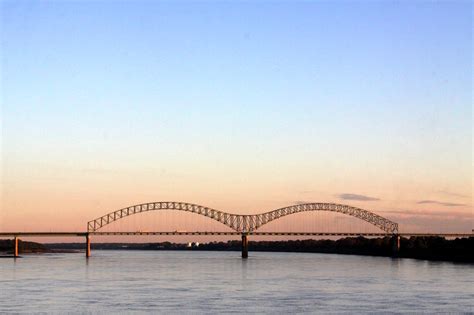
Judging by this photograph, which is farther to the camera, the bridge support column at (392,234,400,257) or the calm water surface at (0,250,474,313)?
the bridge support column at (392,234,400,257)

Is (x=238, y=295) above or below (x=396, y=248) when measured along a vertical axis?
below

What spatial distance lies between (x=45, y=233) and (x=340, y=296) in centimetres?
13639

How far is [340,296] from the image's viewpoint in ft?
202

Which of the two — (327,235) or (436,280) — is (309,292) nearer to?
(436,280)

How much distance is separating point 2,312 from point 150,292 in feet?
58.2

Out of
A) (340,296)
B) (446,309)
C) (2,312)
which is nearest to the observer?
(2,312)

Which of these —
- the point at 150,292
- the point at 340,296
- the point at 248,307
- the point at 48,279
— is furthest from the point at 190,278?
the point at 248,307

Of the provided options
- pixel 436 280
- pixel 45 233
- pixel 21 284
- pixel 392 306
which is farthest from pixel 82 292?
pixel 45 233

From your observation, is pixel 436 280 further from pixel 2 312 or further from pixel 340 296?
pixel 2 312

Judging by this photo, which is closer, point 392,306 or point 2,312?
point 2,312

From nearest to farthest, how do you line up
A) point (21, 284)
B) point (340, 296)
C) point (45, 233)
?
point (340, 296)
point (21, 284)
point (45, 233)

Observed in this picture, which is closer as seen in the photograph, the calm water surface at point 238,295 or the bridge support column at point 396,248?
the calm water surface at point 238,295

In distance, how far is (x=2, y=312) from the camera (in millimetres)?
47969

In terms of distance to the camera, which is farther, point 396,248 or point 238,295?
point 396,248
